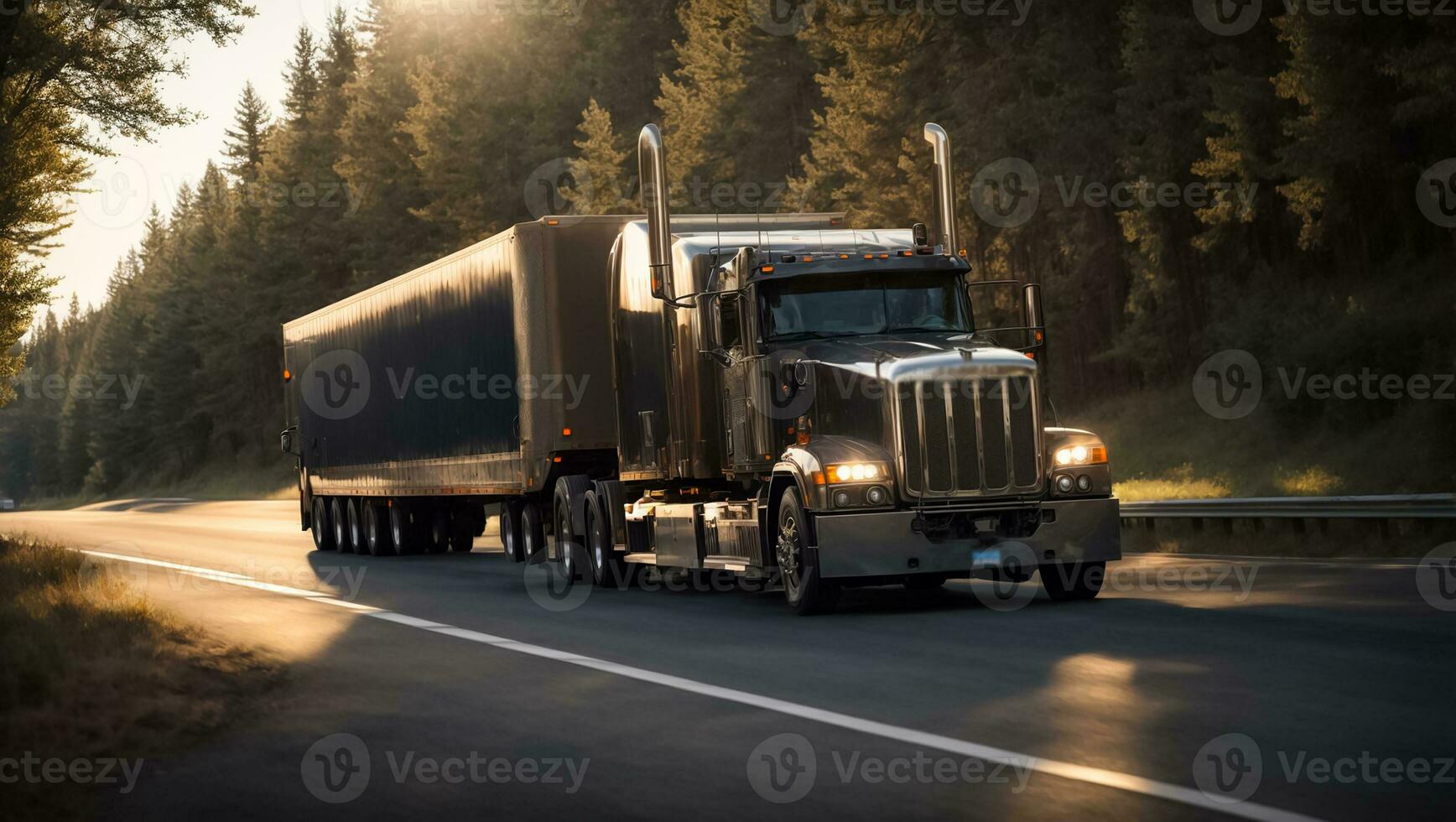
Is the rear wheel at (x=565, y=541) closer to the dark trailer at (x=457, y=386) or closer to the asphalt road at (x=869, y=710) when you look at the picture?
the dark trailer at (x=457, y=386)

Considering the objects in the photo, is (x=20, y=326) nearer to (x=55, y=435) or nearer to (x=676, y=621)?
(x=676, y=621)

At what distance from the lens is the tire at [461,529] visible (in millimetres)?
30781

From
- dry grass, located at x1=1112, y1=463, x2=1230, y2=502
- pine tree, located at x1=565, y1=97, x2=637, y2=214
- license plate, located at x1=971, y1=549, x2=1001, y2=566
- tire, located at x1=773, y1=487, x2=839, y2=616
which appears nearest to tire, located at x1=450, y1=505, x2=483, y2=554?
dry grass, located at x1=1112, y1=463, x2=1230, y2=502

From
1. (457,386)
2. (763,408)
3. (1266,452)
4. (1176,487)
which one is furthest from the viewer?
(1266,452)

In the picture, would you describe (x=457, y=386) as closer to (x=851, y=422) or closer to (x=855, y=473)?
(x=851, y=422)

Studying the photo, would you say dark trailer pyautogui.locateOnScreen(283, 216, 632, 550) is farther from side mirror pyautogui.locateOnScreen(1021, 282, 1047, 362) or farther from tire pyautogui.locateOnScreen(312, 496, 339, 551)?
side mirror pyautogui.locateOnScreen(1021, 282, 1047, 362)

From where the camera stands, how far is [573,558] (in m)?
21.7

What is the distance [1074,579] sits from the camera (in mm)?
16000

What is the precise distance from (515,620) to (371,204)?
258 feet

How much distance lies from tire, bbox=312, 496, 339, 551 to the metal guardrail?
16487 mm

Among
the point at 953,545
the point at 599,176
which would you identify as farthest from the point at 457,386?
the point at 599,176

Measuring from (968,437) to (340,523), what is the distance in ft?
66.6

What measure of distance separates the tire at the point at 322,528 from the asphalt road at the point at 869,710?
53.5 ft

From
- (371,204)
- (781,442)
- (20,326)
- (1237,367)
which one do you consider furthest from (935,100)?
(371,204)
